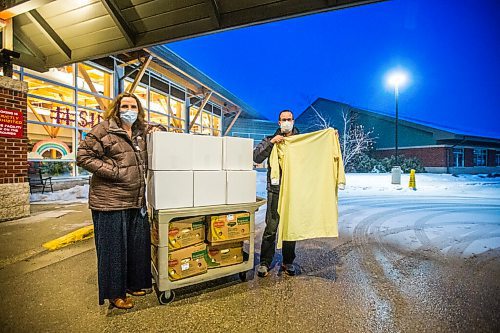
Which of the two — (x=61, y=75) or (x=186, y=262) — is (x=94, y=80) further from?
(x=186, y=262)

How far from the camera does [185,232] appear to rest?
2.82 metres

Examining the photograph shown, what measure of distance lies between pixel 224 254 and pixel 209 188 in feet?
2.52

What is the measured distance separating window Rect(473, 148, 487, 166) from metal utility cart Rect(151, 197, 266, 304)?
93.1ft

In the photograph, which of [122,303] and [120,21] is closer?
[122,303]

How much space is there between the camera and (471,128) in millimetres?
96312

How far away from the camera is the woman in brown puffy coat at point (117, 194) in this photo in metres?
2.48

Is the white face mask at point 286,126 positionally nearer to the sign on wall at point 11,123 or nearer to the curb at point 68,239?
the curb at point 68,239

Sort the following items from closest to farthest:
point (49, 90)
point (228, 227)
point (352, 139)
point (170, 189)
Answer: point (170, 189)
point (228, 227)
point (49, 90)
point (352, 139)

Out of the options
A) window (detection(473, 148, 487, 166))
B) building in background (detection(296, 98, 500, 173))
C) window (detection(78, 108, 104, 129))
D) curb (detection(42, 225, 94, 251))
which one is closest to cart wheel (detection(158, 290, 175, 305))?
curb (detection(42, 225, 94, 251))

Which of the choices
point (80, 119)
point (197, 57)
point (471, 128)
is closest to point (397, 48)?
point (471, 128)

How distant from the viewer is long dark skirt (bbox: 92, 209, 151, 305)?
251cm

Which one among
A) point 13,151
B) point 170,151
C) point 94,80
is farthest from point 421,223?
point 94,80

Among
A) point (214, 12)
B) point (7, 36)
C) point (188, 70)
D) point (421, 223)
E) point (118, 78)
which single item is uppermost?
point (188, 70)

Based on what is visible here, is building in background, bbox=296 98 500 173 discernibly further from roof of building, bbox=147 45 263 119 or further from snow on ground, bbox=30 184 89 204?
snow on ground, bbox=30 184 89 204
